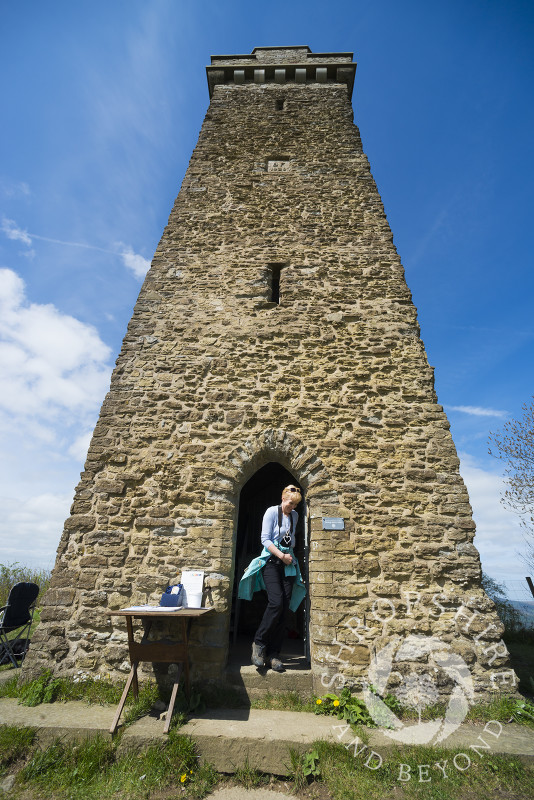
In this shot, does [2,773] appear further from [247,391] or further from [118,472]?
[247,391]

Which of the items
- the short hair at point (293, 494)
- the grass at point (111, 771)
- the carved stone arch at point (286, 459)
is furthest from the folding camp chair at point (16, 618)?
the short hair at point (293, 494)

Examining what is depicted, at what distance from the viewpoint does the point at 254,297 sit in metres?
6.01

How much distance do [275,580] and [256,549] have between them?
3.25 metres

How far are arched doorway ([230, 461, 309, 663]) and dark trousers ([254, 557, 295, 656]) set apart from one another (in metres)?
1.08

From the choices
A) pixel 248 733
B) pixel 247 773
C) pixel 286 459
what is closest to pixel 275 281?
pixel 286 459

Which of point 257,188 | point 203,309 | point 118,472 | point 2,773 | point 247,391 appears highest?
point 257,188

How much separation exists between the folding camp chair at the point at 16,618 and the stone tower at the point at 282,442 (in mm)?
1367

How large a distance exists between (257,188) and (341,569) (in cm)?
665

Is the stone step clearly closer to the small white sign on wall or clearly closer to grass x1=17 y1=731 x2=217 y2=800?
grass x1=17 y1=731 x2=217 y2=800

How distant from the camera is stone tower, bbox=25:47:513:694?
4207 mm

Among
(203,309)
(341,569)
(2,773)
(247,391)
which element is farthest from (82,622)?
(203,309)

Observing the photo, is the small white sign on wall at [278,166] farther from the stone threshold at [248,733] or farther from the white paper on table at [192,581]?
the stone threshold at [248,733]

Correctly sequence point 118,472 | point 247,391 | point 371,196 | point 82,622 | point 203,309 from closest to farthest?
point 82,622
point 118,472
point 247,391
point 203,309
point 371,196

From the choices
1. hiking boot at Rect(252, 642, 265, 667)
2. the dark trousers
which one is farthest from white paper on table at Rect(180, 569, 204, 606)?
hiking boot at Rect(252, 642, 265, 667)
